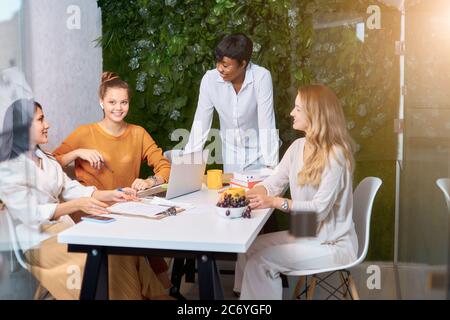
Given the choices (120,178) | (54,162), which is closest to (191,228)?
(54,162)

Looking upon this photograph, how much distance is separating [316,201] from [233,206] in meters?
0.35

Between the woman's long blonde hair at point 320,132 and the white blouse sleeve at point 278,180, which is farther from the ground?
the woman's long blonde hair at point 320,132

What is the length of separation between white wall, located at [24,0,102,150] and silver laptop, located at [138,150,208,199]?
2.91 ft

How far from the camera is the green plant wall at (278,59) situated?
13.0 feet

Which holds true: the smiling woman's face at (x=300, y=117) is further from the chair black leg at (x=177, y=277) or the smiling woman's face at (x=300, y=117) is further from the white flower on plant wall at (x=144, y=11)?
the white flower on plant wall at (x=144, y=11)

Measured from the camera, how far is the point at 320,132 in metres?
2.33

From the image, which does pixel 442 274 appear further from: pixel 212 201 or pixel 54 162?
pixel 54 162

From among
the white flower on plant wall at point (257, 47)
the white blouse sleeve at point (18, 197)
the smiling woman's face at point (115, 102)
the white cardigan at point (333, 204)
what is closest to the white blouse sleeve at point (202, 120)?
the smiling woman's face at point (115, 102)

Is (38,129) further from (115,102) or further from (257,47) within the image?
(257,47)

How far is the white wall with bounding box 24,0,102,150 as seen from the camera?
3258 mm

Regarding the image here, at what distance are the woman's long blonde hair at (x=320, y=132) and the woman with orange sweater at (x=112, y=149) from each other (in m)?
0.83

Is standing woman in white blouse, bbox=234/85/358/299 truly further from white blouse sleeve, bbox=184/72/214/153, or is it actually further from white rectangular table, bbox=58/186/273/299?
white blouse sleeve, bbox=184/72/214/153

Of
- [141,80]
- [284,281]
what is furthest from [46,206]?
[141,80]

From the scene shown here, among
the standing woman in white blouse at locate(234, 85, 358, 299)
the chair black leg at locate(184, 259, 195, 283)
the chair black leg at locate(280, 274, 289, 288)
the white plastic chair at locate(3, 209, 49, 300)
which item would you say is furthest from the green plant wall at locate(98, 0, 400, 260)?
the white plastic chair at locate(3, 209, 49, 300)
